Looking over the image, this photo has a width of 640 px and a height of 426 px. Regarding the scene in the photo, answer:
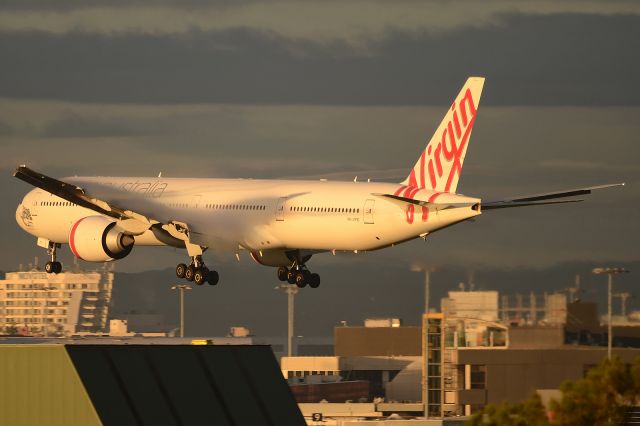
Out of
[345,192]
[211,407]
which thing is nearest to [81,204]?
[345,192]

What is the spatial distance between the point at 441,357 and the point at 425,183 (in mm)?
34469

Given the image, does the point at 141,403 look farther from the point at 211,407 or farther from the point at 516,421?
the point at 516,421

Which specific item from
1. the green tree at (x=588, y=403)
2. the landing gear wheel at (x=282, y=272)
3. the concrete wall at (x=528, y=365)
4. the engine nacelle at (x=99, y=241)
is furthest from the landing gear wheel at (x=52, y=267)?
the green tree at (x=588, y=403)

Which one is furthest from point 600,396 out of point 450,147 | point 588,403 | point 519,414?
point 450,147

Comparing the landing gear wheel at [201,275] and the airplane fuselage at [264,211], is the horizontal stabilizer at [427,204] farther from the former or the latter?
the landing gear wheel at [201,275]

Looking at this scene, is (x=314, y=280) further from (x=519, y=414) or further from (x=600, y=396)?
(x=600, y=396)

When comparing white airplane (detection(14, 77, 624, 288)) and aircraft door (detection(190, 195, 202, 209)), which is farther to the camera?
aircraft door (detection(190, 195, 202, 209))

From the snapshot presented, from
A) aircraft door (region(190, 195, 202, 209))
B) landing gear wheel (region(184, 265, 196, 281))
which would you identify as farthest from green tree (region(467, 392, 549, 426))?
aircraft door (region(190, 195, 202, 209))

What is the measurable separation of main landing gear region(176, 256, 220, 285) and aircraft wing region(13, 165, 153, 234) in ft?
9.43

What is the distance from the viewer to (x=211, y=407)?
164 ft

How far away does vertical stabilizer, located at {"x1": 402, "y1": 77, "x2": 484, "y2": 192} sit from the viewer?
255 feet

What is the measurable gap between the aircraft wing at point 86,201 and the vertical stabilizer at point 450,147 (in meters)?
15.2

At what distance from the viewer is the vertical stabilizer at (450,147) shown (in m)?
77.9

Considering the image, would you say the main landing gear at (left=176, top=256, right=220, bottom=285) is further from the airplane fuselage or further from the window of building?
the window of building
